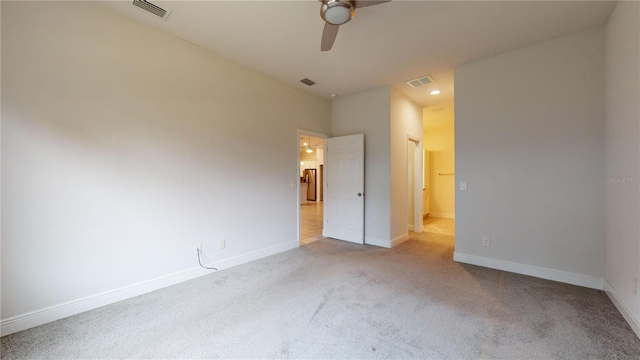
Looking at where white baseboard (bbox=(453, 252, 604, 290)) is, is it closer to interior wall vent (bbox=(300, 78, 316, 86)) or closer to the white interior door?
the white interior door

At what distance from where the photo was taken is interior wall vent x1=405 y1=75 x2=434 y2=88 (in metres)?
3.82

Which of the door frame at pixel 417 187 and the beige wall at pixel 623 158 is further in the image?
the door frame at pixel 417 187

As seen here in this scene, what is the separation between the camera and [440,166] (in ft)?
24.4

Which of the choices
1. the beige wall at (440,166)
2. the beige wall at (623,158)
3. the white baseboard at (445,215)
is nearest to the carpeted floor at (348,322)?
the beige wall at (623,158)

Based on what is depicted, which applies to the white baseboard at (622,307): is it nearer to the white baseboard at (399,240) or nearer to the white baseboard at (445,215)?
the white baseboard at (399,240)

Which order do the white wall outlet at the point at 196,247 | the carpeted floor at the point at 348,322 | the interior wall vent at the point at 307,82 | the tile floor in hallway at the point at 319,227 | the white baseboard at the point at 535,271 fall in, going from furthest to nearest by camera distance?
the tile floor in hallway at the point at 319,227 < the interior wall vent at the point at 307,82 < the white wall outlet at the point at 196,247 < the white baseboard at the point at 535,271 < the carpeted floor at the point at 348,322

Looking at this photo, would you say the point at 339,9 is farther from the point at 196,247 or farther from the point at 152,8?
the point at 196,247

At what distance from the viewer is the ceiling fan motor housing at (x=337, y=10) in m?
1.88

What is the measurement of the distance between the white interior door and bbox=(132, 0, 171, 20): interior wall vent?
3.11 meters

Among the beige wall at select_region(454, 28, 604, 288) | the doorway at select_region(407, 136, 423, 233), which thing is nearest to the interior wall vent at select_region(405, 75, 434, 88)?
the beige wall at select_region(454, 28, 604, 288)

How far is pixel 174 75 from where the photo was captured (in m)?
2.76

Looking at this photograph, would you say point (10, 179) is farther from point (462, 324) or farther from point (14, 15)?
point (462, 324)

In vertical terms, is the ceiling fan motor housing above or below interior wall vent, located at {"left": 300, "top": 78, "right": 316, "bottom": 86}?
below

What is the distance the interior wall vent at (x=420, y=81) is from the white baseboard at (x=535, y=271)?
8.93ft
